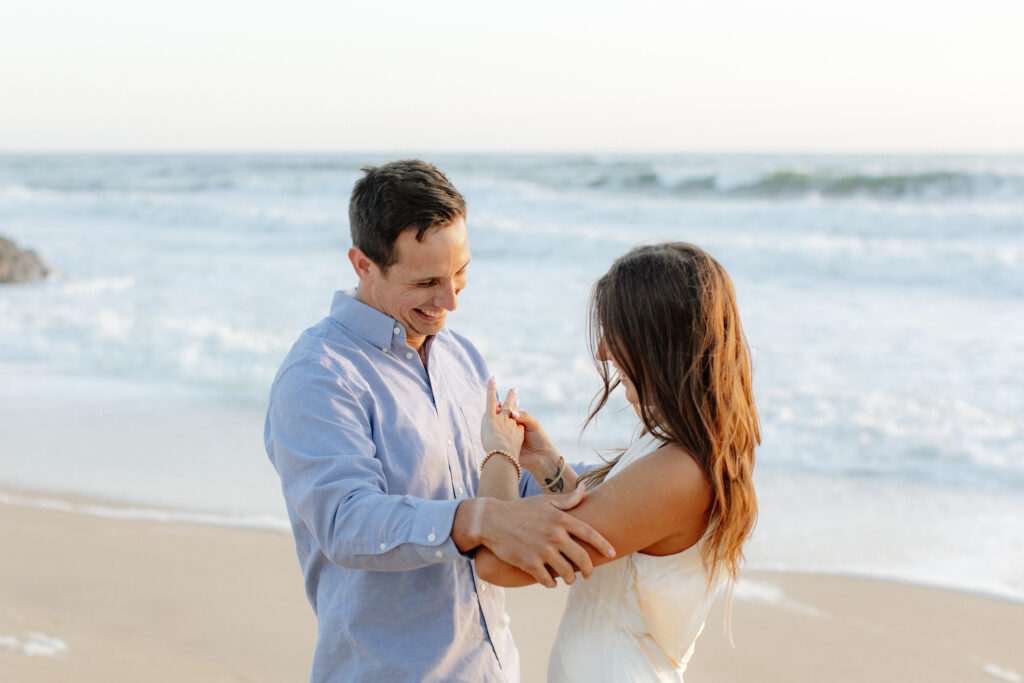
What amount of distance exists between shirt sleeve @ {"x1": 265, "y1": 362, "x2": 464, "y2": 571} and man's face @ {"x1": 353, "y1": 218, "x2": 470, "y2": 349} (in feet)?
0.85

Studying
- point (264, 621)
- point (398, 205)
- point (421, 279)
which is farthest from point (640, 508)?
point (264, 621)

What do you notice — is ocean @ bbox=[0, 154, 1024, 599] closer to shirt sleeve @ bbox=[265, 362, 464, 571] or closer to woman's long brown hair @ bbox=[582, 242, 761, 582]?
woman's long brown hair @ bbox=[582, 242, 761, 582]

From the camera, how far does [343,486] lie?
180cm

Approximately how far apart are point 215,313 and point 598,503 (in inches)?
359

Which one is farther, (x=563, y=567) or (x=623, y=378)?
(x=623, y=378)

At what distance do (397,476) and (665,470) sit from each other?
575 millimetres

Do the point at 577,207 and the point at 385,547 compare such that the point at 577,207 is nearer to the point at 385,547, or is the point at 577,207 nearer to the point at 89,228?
the point at 89,228

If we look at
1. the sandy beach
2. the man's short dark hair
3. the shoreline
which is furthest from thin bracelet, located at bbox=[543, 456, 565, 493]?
the shoreline

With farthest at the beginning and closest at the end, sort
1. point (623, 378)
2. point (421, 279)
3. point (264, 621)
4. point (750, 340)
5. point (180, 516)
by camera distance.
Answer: point (750, 340) → point (180, 516) → point (264, 621) → point (421, 279) → point (623, 378)

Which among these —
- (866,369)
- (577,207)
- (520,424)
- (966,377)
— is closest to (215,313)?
(866,369)

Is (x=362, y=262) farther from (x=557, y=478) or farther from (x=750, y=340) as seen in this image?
(x=750, y=340)

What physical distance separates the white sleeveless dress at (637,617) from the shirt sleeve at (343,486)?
43cm

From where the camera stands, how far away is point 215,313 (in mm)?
10312

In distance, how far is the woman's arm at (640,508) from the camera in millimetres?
1842
